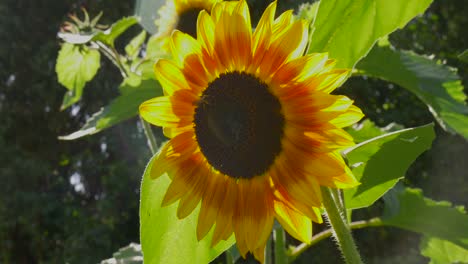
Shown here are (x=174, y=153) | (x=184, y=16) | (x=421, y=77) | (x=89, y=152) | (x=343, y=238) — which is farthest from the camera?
(x=89, y=152)

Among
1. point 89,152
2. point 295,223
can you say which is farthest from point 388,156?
point 89,152

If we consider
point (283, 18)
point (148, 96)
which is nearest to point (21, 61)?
point (148, 96)

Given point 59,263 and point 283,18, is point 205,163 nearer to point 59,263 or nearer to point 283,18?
point 283,18

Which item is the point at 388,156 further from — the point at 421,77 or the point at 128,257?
the point at 128,257

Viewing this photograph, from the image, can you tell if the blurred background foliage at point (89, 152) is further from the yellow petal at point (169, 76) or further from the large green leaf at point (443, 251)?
the yellow petal at point (169, 76)

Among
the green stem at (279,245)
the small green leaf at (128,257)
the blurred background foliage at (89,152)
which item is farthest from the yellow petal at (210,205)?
the blurred background foliage at (89,152)

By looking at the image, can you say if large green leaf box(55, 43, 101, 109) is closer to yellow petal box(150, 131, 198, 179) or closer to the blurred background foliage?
yellow petal box(150, 131, 198, 179)

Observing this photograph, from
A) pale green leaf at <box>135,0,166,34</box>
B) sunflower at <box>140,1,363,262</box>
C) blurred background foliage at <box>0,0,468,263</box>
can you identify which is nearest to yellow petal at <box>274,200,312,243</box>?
sunflower at <box>140,1,363,262</box>
